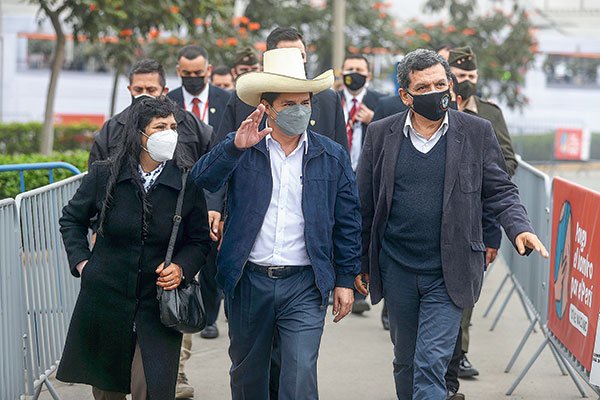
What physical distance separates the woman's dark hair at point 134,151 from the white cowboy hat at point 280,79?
1.27 feet

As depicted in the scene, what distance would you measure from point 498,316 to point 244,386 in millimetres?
4788

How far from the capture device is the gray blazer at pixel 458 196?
5770 millimetres

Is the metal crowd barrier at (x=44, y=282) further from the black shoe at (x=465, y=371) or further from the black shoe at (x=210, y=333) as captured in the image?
the black shoe at (x=465, y=371)

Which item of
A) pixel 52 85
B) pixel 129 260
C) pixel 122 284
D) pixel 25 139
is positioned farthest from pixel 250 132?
pixel 25 139

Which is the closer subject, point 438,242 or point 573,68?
point 438,242

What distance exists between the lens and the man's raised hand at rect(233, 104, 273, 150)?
524cm

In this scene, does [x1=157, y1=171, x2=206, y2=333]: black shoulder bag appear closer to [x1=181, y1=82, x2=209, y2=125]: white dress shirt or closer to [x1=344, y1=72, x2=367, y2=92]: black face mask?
[x1=181, y1=82, x2=209, y2=125]: white dress shirt

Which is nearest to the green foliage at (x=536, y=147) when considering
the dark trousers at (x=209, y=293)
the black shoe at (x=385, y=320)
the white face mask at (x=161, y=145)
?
the black shoe at (x=385, y=320)

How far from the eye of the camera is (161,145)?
5.49 m

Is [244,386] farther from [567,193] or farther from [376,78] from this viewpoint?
[376,78]

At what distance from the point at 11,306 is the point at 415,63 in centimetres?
234

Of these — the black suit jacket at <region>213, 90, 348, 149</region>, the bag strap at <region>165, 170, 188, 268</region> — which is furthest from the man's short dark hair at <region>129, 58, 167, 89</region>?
the bag strap at <region>165, 170, 188, 268</region>

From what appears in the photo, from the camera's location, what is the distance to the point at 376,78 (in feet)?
74.3

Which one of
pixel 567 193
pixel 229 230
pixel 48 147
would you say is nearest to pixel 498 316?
pixel 567 193
